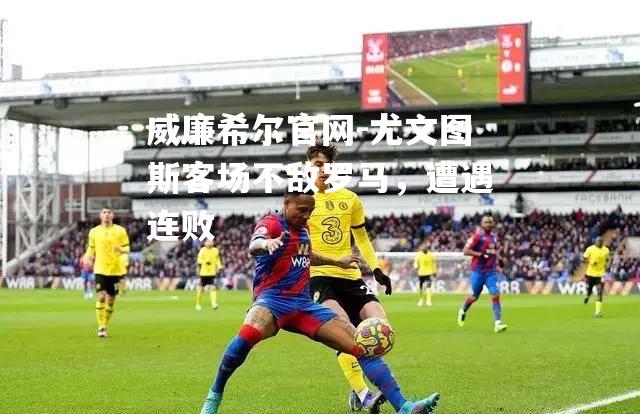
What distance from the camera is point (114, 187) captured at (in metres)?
82.5

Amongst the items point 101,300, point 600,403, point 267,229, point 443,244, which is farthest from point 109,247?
point 443,244

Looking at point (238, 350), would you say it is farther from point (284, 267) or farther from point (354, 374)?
point (354, 374)

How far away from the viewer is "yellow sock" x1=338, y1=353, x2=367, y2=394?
10.4 metres

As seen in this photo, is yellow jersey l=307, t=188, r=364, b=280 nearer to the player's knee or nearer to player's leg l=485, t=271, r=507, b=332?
the player's knee

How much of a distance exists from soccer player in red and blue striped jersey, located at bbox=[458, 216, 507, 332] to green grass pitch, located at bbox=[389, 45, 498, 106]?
3493 centimetres

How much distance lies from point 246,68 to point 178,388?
5477 cm

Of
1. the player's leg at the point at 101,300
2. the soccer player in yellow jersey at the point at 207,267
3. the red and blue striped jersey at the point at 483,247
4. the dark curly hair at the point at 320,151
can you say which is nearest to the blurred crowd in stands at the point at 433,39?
the soccer player in yellow jersey at the point at 207,267

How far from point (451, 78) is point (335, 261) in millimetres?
47663

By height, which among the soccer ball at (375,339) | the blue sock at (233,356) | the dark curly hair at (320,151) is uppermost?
the dark curly hair at (320,151)

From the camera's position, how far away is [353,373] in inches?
412

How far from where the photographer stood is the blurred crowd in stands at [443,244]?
2212 inches

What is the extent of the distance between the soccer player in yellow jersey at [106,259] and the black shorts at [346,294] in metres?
10.9

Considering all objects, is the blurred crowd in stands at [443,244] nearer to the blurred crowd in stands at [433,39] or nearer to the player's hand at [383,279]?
the blurred crowd in stands at [433,39]

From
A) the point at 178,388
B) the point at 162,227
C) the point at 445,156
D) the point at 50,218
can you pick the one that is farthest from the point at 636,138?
the point at 178,388
